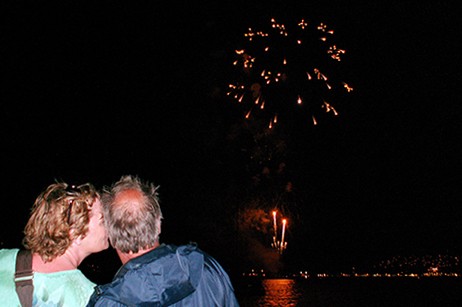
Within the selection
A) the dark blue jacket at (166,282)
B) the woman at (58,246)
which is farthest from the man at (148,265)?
the woman at (58,246)

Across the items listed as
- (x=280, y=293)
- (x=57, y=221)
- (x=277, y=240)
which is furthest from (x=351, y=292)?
(x=57, y=221)

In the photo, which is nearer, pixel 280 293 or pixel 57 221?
pixel 57 221

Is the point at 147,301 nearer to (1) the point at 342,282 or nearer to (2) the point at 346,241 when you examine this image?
(1) the point at 342,282

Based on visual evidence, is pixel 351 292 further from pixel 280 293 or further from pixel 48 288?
pixel 48 288

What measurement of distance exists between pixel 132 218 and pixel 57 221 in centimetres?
41

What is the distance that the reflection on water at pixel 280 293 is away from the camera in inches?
549

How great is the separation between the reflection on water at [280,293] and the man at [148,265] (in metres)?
11.8

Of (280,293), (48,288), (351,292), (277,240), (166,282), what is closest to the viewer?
(166,282)

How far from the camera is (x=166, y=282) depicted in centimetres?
215

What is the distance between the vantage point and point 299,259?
81.8ft

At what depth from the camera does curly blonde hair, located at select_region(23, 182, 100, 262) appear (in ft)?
8.02

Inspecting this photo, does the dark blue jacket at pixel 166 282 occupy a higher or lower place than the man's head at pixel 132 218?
lower

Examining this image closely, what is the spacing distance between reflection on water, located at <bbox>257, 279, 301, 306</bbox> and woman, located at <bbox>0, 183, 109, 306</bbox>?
38.7 ft

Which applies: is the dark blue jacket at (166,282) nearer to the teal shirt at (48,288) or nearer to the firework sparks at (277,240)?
the teal shirt at (48,288)
